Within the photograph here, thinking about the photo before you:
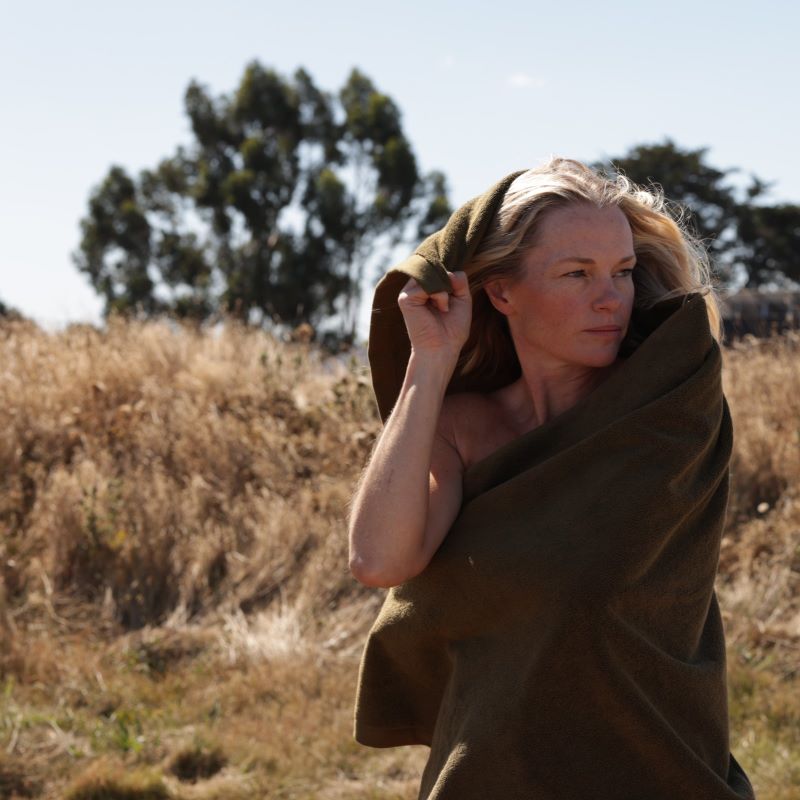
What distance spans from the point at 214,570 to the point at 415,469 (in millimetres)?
4453

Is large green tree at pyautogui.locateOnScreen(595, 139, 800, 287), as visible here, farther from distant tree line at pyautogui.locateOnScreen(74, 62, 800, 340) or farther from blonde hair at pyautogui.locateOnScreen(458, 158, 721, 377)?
blonde hair at pyautogui.locateOnScreen(458, 158, 721, 377)

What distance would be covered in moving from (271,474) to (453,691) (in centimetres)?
497

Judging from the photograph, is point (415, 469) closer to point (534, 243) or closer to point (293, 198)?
point (534, 243)

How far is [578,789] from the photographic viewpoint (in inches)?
89.5

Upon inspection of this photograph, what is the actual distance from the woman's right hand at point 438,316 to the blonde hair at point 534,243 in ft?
0.29

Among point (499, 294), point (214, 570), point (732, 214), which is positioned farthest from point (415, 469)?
point (732, 214)

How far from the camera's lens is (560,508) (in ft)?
7.59

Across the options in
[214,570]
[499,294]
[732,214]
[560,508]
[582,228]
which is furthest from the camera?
[732,214]

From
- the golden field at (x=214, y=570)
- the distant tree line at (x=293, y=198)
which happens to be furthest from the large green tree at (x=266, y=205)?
the golden field at (x=214, y=570)

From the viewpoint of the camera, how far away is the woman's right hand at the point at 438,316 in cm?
251

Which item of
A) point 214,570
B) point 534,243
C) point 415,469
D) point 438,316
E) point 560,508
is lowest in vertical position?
point 214,570

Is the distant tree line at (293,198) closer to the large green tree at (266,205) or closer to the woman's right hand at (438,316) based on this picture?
the large green tree at (266,205)

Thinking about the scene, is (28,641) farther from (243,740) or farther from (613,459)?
(613,459)

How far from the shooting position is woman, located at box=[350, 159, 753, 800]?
227 cm
